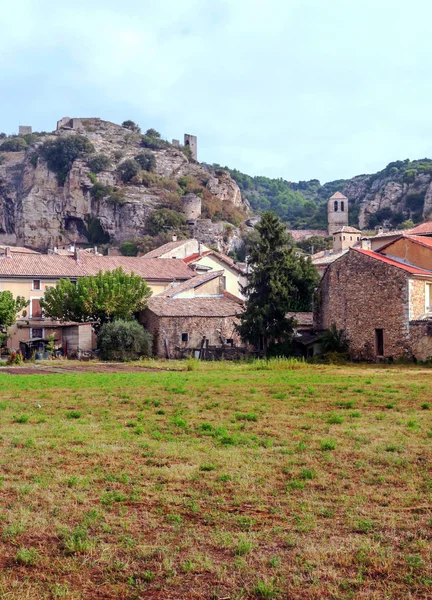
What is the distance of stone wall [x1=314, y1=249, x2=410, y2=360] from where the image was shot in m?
32.4

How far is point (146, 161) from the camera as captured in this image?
399 feet

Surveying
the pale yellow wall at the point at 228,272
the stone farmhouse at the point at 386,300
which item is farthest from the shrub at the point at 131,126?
the stone farmhouse at the point at 386,300

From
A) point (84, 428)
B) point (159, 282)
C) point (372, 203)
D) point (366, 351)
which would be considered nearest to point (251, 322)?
point (366, 351)

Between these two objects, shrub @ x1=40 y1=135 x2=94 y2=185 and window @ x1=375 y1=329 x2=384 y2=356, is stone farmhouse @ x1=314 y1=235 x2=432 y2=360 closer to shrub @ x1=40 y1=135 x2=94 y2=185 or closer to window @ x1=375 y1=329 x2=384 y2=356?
window @ x1=375 y1=329 x2=384 y2=356

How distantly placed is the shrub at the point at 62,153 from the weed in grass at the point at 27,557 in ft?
385

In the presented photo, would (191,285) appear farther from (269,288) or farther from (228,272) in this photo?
(228,272)

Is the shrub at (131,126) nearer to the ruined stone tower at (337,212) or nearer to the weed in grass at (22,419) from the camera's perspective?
the ruined stone tower at (337,212)

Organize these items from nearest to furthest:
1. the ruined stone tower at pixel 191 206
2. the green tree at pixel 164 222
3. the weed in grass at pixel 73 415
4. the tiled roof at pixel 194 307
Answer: the weed in grass at pixel 73 415, the tiled roof at pixel 194 307, the green tree at pixel 164 222, the ruined stone tower at pixel 191 206

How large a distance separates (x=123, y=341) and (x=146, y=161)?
86.4m

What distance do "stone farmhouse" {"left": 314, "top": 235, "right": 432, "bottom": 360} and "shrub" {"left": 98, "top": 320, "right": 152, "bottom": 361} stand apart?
12.1 metres

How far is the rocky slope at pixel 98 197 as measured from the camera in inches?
4252

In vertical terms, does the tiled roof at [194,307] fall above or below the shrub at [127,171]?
below

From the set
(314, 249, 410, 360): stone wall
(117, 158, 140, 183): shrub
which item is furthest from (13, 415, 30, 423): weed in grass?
(117, 158, 140, 183): shrub

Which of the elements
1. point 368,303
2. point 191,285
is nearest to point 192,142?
point 191,285
